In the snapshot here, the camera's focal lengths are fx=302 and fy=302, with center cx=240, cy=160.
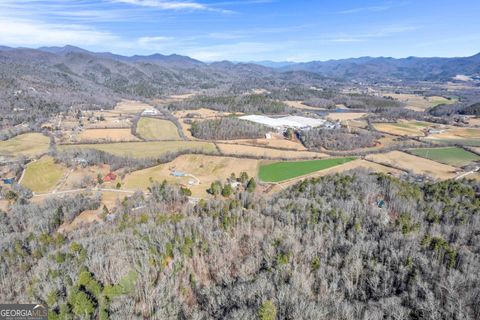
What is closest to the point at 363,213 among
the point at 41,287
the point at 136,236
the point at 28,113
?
the point at 136,236

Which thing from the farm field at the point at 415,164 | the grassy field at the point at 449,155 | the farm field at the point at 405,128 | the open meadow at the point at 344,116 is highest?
the open meadow at the point at 344,116

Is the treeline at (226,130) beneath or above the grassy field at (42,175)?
above

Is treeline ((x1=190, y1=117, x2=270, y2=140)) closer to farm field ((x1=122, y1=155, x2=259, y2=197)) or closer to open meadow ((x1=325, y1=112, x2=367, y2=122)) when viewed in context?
farm field ((x1=122, y1=155, x2=259, y2=197))

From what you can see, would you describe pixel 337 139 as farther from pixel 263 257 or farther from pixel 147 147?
pixel 263 257

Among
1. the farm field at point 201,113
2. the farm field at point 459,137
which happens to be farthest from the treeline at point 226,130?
the farm field at point 459,137

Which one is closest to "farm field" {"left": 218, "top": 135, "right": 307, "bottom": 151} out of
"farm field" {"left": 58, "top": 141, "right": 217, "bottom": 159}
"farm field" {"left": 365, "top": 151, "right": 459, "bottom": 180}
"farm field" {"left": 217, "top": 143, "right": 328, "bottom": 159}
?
"farm field" {"left": 217, "top": 143, "right": 328, "bottom": 159}

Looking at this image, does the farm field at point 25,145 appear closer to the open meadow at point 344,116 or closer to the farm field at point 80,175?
the farm field at point 80,175

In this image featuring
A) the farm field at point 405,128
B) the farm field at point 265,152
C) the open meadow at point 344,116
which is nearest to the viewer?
the farm field at point 265,152
